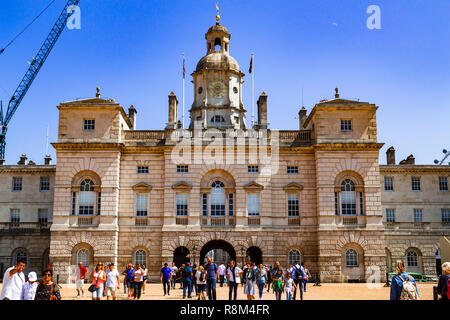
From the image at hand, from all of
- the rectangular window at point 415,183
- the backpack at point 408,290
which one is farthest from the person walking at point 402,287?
the rectangular window at point 415,183

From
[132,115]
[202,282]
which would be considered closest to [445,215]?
[132,115]

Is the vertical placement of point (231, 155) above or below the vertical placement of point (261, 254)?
above

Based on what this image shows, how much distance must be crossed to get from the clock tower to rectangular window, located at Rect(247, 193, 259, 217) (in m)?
8.17

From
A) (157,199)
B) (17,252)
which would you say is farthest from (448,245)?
(17,252)

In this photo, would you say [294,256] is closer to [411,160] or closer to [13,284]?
[411,160]

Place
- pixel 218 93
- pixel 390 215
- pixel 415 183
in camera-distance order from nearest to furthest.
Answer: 1. pixel 218 93
2. pixel 390 215
3. pixel 415 183

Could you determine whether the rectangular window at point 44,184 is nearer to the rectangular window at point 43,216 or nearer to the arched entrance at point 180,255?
the rectangular window at point 43,216

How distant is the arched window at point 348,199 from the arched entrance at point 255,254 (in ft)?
25.7

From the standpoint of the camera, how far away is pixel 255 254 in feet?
140

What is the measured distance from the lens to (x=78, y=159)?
41.8 metres

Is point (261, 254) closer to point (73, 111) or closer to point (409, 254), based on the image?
point (409, 254)

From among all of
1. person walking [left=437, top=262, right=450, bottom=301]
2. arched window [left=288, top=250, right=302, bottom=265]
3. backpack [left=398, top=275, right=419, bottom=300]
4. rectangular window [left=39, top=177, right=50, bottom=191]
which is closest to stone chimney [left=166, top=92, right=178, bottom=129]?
rectangular window [left=39, top=177, right=50, bottom=191]

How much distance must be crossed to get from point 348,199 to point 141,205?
57.0 feet
